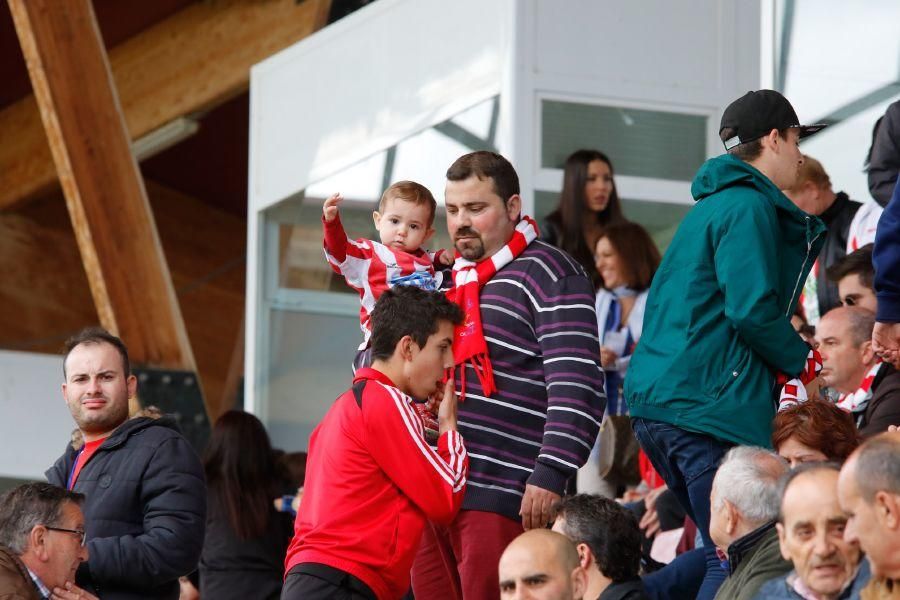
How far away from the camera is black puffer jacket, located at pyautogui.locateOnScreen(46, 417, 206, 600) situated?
529cm

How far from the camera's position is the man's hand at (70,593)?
16.8 ft

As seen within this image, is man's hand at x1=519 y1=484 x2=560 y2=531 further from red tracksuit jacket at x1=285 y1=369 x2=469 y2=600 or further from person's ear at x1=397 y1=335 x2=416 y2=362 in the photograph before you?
person's ear at x1=397 y1=335 x2=416 y2=362

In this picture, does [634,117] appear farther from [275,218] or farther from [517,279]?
[517,279]

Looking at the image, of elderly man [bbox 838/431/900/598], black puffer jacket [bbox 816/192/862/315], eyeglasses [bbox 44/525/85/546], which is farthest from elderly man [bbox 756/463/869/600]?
black puffer jacket [bbox 816/192/862/315]

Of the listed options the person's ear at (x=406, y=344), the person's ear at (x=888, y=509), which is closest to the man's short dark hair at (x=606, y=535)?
the person's ear at (x=406, y=344)

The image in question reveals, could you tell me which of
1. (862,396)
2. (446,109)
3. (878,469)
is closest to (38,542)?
(878,469)

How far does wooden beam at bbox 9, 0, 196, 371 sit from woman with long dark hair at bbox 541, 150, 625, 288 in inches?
144

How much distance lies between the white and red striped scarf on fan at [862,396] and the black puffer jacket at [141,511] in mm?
2358

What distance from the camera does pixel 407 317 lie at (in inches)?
188

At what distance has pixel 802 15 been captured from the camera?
7984 millimetres

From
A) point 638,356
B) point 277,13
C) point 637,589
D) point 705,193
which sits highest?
point 277,13

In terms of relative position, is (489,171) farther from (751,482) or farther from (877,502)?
(877,502)

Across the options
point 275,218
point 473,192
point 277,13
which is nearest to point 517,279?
point 473,192

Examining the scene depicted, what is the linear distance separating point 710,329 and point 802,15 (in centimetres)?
351
